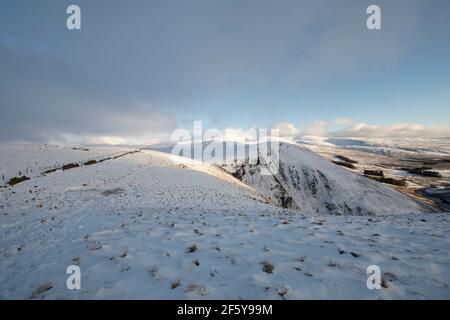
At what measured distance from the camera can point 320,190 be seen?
47469 millimetres

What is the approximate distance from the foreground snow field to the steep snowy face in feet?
104

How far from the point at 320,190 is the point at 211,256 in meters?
46.0

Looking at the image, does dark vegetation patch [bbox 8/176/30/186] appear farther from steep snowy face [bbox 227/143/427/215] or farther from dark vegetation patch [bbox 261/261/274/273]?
steep snowy face [bbox 227/143/427/215]

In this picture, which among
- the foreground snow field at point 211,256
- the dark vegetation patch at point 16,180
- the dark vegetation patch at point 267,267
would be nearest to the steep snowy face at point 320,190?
the dark vegetation patch at point 16,180

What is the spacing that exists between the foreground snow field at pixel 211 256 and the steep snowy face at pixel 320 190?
31.7 meters

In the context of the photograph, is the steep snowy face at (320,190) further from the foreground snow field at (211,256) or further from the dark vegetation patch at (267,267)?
the dark vegetation patch at (267,267)

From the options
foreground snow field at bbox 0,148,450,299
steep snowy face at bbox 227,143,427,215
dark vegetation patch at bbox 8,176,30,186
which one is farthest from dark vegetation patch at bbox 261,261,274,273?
steep snowy face at bbox 227,143,427,215

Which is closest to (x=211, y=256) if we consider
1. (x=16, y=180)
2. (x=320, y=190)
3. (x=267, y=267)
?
(x=267, y=267)

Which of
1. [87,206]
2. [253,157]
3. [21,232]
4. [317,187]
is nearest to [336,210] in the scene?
[317,187]

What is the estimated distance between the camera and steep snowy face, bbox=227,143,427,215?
142 feet

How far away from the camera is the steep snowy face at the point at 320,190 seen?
43.3m

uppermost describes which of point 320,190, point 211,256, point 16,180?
point 16,180

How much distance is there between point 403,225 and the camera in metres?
9.64

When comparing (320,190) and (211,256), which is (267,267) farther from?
(320,190)
